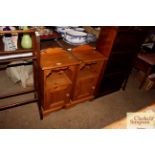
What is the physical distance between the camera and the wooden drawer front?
6.78 feet

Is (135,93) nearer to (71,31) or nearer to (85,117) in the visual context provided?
(85,117)

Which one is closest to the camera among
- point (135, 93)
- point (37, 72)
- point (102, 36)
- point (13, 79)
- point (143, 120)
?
point (143, 120)

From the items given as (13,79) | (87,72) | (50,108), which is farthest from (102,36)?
(13,79)

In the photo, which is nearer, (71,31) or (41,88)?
(41,88)

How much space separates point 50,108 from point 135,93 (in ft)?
5.42

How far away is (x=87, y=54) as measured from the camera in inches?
76.5

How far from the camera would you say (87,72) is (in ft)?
7.02

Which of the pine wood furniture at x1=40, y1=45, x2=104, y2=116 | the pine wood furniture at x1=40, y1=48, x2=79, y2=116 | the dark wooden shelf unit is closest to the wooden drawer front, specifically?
the dark wooden shelf unit

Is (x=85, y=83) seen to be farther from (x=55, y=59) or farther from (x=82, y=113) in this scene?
(x=55, y=59)

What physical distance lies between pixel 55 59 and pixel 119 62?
99 centimetres
